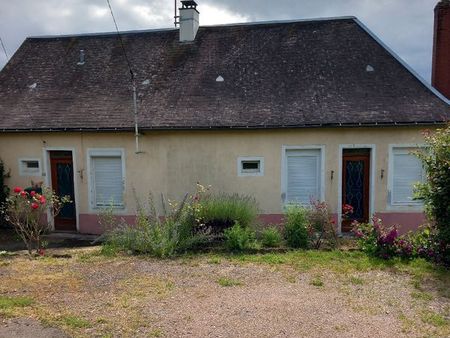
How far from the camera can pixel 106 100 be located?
450 inches

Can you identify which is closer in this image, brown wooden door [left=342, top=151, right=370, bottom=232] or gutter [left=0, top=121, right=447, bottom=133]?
gutter [left=0, top=121, right=447, bottom=133]

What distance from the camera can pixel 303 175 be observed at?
10250 millimetres

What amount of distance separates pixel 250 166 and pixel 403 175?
3970mm

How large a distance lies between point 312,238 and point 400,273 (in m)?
2.15

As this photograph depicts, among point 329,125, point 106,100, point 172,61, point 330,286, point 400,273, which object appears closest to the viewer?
point 330,286

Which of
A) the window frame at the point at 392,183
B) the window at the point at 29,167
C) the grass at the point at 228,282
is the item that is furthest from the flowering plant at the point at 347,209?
the window at the point at 29,167

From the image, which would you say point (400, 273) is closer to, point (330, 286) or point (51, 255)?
point (330, 286)

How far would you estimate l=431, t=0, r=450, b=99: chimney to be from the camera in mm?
10695

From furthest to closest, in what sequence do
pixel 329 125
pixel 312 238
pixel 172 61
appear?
pixel 172 61, pixel 329 125, pixel 312 238

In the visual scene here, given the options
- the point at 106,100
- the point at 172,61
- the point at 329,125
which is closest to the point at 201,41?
the point at 172,61

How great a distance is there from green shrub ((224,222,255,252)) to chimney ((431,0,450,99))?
23.4ft

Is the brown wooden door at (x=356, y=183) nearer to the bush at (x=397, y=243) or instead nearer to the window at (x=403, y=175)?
the window at (x=403, y=175)

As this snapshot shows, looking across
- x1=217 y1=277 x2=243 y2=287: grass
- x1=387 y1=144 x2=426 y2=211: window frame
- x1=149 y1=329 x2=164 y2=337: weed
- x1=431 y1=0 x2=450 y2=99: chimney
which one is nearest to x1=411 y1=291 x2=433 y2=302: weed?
x1=217 y1=277 x2=243 y2=287: grass

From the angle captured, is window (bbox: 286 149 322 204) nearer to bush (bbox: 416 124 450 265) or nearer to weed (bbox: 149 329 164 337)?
bush (bbox: 416 124 450 265)
